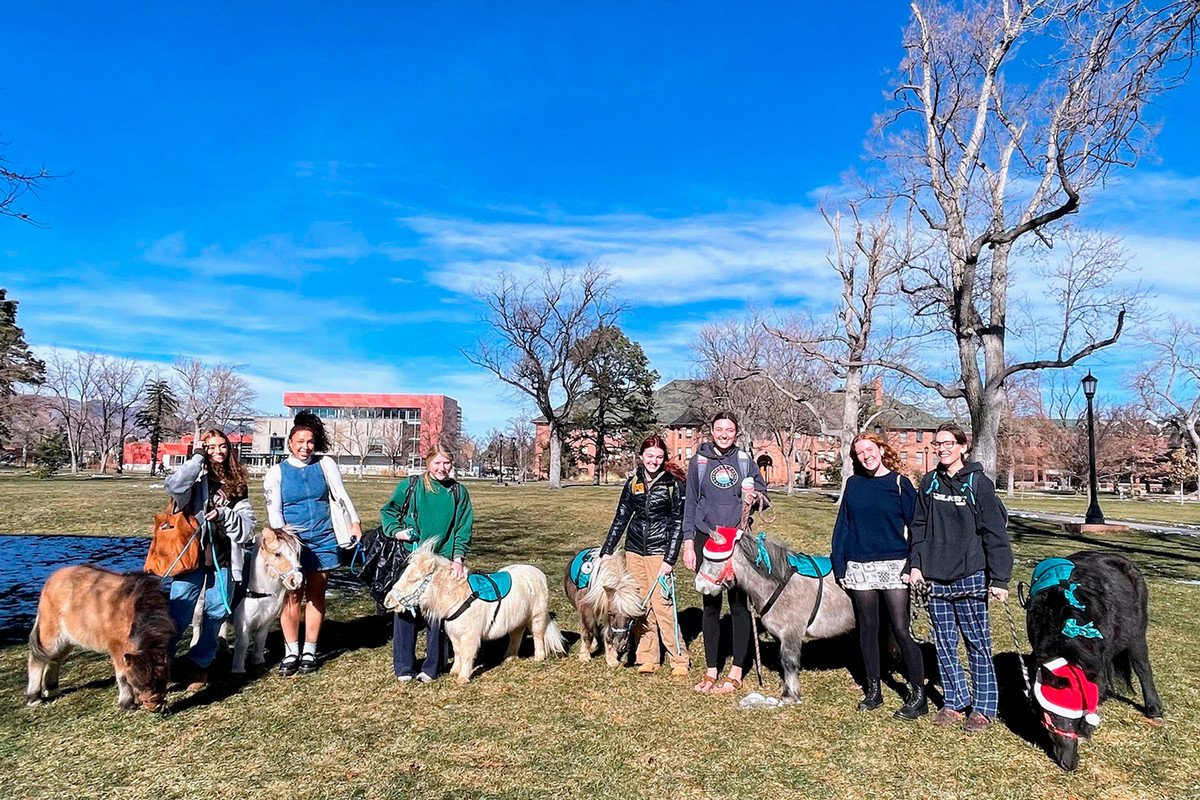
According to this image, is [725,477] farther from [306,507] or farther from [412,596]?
[306,507]

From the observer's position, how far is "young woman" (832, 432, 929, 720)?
4.93m

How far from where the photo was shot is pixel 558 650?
6.57 metres

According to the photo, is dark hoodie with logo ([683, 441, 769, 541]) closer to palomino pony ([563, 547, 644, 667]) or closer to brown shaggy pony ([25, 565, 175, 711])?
palomino pony ([563, 547, 644, 667])

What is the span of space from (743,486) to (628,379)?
166ft

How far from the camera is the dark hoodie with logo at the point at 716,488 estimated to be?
18.2 ft

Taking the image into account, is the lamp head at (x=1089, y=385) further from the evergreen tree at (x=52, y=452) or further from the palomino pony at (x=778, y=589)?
the evergreen tree at (x=52, y=452)

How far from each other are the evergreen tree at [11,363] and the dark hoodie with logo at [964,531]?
42.2 m

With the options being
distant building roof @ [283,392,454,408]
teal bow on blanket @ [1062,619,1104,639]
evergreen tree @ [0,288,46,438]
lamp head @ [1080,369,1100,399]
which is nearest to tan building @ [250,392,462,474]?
distant building roof @ [283,392,454,408]

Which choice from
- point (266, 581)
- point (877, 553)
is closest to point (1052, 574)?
point (877, 553)

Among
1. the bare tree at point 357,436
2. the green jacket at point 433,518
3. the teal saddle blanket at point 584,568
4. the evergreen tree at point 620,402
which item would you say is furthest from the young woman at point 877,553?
the bare tree at point 357,436

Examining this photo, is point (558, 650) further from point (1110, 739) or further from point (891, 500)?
point (1110, 739)

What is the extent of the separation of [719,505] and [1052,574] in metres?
2.23

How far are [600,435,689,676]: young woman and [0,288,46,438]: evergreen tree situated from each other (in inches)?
1570

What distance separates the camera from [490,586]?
5.96m
